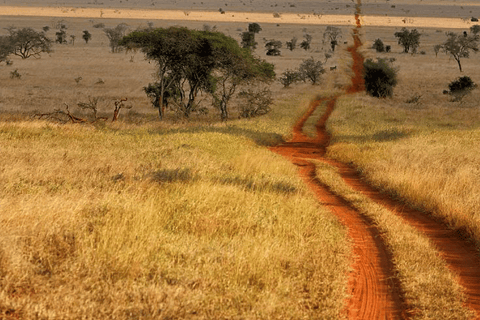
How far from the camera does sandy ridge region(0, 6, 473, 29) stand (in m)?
157

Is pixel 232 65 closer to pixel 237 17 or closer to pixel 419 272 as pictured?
pixel 419 272

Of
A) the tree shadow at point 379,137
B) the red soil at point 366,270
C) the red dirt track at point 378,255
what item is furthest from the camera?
the tree shadow at point 379,137

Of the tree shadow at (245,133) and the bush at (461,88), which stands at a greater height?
the bush at (461,88)

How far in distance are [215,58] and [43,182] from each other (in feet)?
85.0

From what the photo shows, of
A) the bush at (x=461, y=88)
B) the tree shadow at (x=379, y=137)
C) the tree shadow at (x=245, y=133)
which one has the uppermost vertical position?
the bush at (x=461, y=88)

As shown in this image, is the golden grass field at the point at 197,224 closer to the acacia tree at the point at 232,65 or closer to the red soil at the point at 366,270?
the red soil at the point at 366,270

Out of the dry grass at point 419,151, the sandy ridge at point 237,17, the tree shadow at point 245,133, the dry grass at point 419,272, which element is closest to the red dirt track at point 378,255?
the dry grass at point 419,272

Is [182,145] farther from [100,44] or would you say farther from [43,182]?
[100,44]

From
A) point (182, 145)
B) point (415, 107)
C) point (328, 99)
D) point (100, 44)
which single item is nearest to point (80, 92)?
point (328, 99)

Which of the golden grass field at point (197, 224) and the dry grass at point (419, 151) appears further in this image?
the dry grass at point (419, 151)

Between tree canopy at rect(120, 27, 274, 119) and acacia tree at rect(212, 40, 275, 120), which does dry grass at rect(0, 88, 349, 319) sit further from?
acacia tree at rect(212, 40, 275, 120)

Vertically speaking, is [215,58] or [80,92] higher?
[215,58]

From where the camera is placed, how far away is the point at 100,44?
350 ft

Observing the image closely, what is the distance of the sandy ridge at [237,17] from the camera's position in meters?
157
